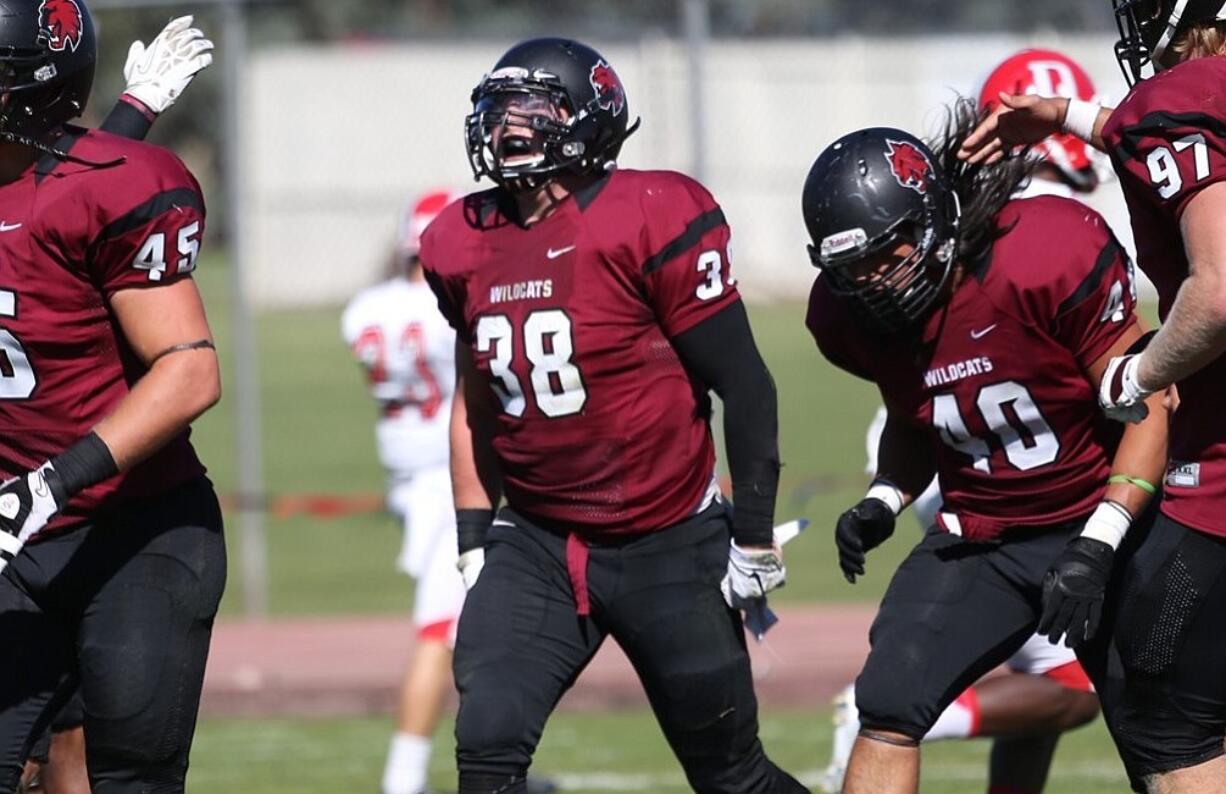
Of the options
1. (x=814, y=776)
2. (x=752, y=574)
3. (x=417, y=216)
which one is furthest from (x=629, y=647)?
(x=417, y=216)

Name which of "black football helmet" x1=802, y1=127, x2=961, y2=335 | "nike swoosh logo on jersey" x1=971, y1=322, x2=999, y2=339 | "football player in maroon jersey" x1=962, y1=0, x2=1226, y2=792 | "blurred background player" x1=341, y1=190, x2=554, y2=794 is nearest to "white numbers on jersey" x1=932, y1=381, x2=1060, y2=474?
"nike swoosh logo on jersey" x1=971, y1=322, x2=999, y2=339

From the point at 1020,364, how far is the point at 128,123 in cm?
216

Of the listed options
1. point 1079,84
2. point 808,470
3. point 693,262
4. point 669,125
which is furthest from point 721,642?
point 808,470

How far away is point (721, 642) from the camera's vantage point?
4922 mm

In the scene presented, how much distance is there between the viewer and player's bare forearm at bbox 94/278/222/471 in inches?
173

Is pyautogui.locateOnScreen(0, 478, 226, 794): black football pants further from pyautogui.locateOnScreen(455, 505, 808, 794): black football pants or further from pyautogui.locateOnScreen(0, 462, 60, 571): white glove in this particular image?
→ pyautogui.locateOnScreen(455, 505, 808, 794): black football pants

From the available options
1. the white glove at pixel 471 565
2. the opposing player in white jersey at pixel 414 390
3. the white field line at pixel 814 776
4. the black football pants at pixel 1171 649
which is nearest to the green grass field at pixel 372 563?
the white field line at pixel 814 776

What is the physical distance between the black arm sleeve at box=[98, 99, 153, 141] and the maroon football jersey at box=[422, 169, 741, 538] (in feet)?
2.51

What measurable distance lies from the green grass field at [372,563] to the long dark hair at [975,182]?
2466 millimetres

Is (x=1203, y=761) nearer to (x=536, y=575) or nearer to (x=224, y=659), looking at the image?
(x=536, y=575)

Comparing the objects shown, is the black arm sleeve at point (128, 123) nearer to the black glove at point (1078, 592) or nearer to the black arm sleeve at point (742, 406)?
the black arm sleeve at point (742, 406)

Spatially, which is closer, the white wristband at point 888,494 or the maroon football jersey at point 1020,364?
the maroon football jersey at point 1020,364

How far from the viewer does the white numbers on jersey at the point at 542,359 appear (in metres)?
4.85

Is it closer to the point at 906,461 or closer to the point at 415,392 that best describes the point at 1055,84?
the point at 906,461
